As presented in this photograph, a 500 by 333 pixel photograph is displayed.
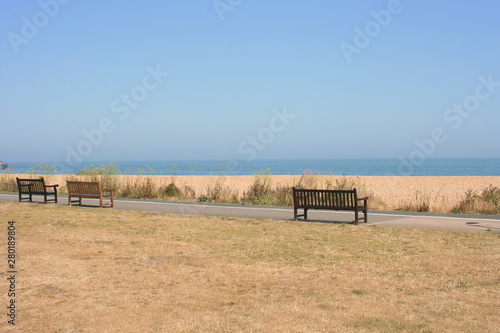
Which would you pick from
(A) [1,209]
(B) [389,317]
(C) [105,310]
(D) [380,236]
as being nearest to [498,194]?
(D) [380,236]

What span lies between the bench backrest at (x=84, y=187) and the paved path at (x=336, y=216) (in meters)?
0.98

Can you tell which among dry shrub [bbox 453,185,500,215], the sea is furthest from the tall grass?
the sea

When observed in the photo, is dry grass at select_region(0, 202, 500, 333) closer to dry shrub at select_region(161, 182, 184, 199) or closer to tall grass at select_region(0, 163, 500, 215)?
tall grass at select_region(0, 163, 500, 215)

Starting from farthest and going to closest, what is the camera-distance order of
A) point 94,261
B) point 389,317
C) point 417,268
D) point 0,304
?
point 94,261 → point 417,268 → point 0,304 → point 389,317

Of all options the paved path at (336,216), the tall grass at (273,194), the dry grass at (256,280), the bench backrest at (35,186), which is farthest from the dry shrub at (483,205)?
the bench backrest at (35,186)

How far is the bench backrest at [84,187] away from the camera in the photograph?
18.5 meters

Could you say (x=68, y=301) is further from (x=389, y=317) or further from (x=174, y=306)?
(x=389, y=317)

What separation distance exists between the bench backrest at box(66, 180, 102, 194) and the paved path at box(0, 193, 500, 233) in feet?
3.23

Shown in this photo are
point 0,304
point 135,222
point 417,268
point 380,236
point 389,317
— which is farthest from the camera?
point 135,222

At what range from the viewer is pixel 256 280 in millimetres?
7398

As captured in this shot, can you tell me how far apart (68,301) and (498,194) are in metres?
14.2

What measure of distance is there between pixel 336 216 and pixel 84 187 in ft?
30.0

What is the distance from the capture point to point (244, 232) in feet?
39.1

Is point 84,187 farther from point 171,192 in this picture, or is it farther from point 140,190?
point 171,192
